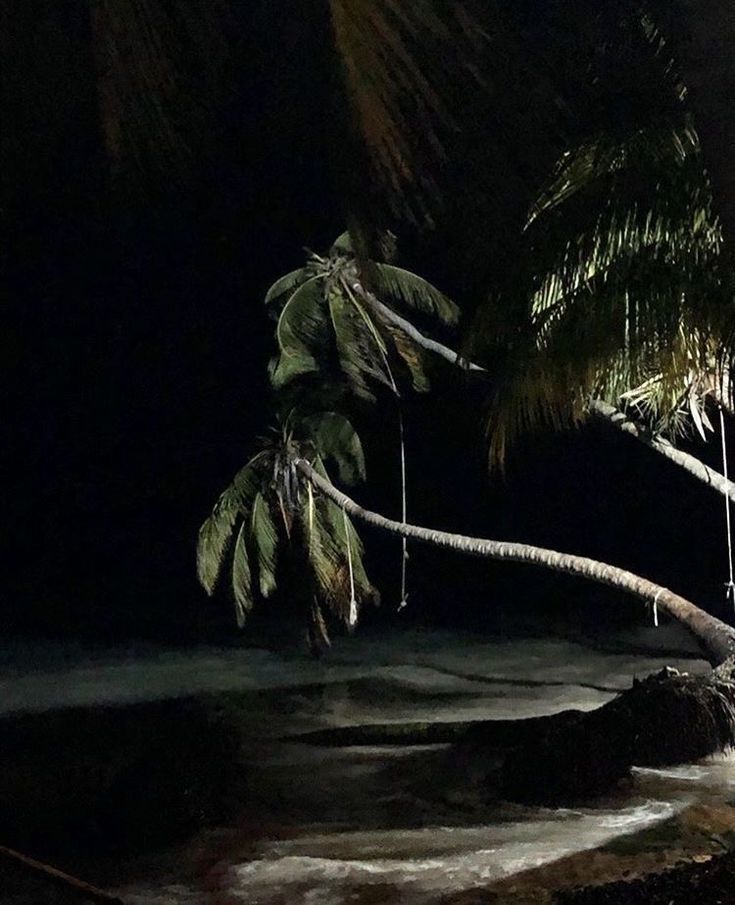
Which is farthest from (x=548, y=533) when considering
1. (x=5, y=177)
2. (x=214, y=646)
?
(x=5, y=177)

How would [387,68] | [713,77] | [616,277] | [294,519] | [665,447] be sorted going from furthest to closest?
[294,519] → [665,447] → [616,277] → [387,68] → [713,77]

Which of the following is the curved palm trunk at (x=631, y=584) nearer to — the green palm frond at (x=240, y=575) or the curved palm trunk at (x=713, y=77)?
the green palm frond at (x=240, y=575)

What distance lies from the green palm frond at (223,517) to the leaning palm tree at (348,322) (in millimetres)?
1276

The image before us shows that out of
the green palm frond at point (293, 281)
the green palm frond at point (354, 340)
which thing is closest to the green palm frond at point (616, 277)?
the green palm frond at point (354, 340)

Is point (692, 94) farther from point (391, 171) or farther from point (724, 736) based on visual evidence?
point (724, 736)

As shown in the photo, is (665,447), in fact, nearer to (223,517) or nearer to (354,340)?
(354,340)

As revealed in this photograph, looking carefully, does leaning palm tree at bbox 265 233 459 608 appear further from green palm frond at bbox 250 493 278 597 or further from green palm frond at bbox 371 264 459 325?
green palm frond at bbox 250 493 278 597

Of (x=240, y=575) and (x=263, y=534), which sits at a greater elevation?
(x=263, y=534)

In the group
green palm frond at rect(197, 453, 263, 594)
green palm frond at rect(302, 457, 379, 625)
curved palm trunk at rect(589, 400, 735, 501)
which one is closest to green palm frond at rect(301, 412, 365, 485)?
green palm frond at rect(302, 457, 379, 625)

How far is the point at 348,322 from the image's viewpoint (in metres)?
11.8

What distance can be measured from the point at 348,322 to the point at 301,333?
2.73ft

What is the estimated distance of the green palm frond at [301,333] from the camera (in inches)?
465

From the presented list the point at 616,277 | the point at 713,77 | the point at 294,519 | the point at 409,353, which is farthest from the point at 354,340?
the point at 713,77

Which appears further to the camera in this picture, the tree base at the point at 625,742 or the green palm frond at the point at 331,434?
the green palm frond at the point at 331,434
